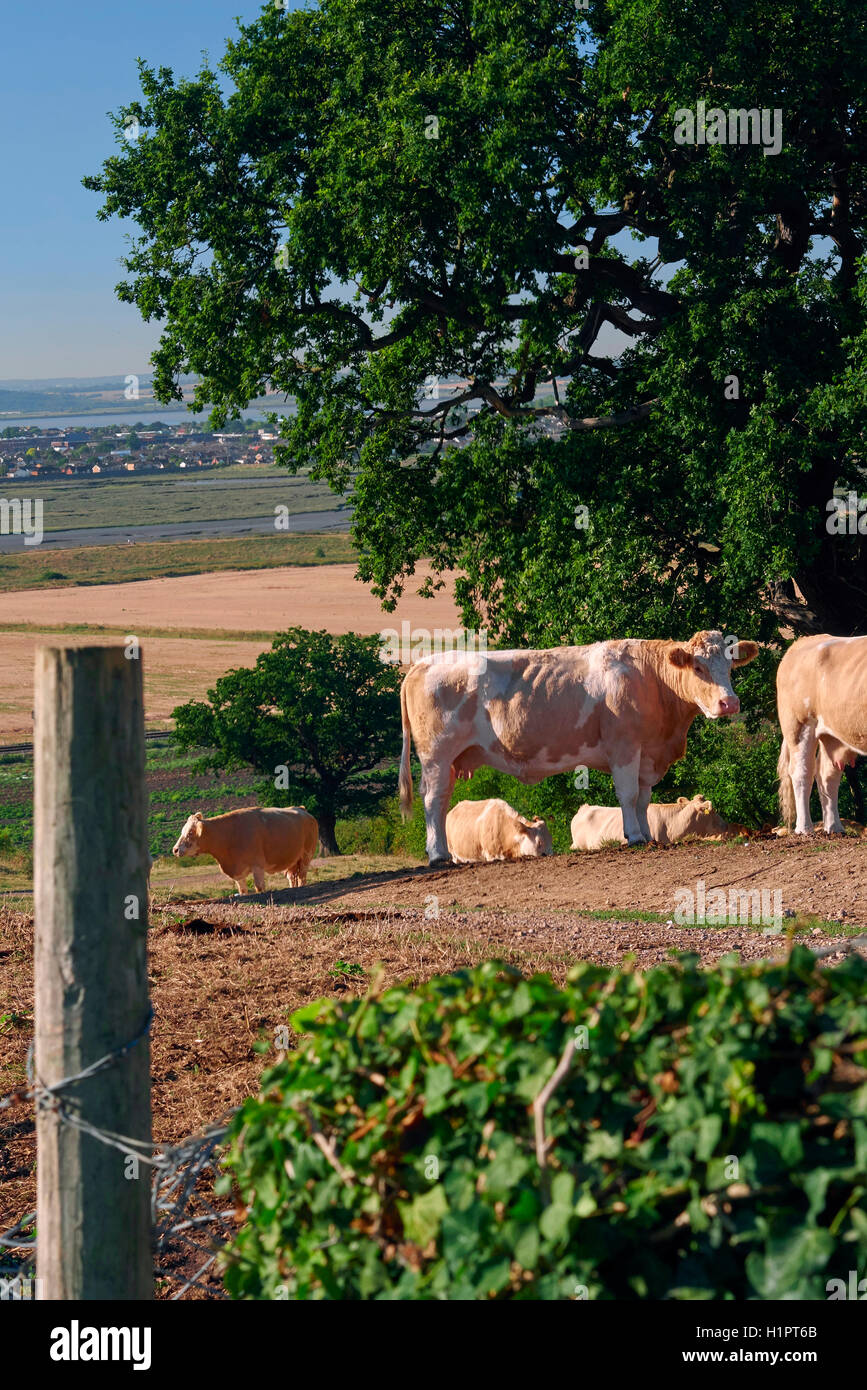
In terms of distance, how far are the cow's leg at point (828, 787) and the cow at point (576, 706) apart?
124 centimetres

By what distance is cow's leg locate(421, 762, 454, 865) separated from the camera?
18016mm

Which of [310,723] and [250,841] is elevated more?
[310,723]

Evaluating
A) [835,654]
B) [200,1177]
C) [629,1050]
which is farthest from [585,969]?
[835,654]

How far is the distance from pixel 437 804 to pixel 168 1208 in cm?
1304

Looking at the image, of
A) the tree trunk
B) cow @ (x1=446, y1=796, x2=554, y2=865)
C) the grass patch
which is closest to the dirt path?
cow @ (x1=446, y1=796, x2=554, y2=865)

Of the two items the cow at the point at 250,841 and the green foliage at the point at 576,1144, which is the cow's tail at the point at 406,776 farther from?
the green foliage at the point at 576,1144

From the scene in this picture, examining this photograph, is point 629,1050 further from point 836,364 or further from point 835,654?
point 836,364

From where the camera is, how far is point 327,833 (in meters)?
50.6

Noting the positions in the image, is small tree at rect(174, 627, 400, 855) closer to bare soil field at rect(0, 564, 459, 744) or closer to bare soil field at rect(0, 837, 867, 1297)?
bare soil field at rect(0, 564, 459, 744)
